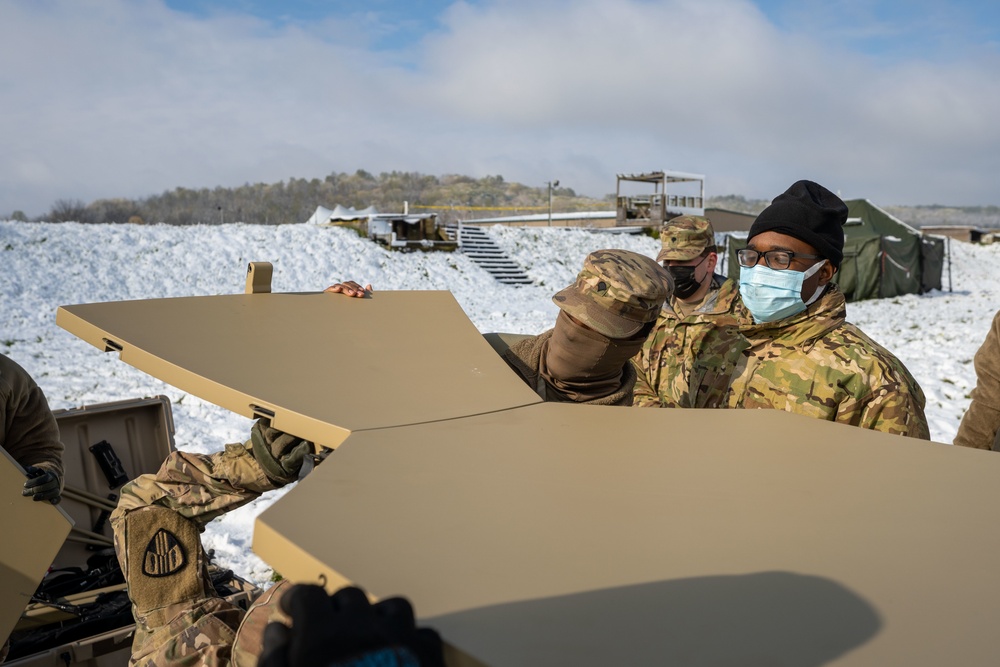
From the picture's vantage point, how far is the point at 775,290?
2.72m

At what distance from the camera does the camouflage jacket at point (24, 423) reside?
3.24 meters

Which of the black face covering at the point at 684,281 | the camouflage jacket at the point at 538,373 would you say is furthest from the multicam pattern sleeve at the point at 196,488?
the black face covering at the point at 684,281

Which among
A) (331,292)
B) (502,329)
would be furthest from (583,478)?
(502,329)

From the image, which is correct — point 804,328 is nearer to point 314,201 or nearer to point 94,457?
point 94,457

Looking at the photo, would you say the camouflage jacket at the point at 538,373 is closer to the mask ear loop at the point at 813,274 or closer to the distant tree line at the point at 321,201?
the mask ear loop at the point at 813,274

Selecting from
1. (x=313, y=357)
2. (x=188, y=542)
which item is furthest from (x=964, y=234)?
(x=188, y=542)

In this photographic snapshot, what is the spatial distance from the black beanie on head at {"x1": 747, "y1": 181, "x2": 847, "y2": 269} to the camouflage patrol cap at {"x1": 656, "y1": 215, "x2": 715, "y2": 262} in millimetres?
1786

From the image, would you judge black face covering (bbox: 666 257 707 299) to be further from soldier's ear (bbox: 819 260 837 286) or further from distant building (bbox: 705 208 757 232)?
distant building (bbox: 705 208 757 232)

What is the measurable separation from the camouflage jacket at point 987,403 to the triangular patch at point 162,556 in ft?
9.55

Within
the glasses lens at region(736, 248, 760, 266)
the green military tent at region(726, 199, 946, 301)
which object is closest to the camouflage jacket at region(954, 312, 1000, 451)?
the glasses lens at region(736, 248, 760, 266)

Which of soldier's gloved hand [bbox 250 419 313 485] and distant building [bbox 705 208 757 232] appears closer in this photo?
soldier's gloved hand [bbox 250 419 313 485]

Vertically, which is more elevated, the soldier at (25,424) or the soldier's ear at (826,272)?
the soldier's ear at (826,272)

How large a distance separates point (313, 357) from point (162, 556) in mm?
786

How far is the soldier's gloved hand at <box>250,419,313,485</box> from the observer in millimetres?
2004
